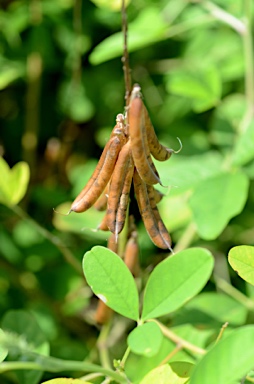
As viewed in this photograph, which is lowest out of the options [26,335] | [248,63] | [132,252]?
[26,335]

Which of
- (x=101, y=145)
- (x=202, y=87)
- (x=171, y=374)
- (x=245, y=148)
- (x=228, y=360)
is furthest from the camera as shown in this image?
(x=101, y=145)

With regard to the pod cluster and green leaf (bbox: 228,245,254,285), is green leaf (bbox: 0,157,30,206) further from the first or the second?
green leaf (bbox: 228,245,254,285)

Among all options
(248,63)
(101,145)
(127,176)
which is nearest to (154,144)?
(127,176)

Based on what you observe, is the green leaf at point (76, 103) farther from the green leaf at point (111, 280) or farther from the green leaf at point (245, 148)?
the green leaf at point (111, 280)

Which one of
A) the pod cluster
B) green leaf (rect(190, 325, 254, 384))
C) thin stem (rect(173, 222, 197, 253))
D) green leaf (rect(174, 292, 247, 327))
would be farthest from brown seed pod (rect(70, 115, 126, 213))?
thin stem (rect(173, 222, 197, 253))

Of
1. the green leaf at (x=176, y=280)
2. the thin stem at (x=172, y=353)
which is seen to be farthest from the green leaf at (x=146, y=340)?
the thin stem at (x=172, y=353)

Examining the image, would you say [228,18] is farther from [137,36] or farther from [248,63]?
[137,36]
